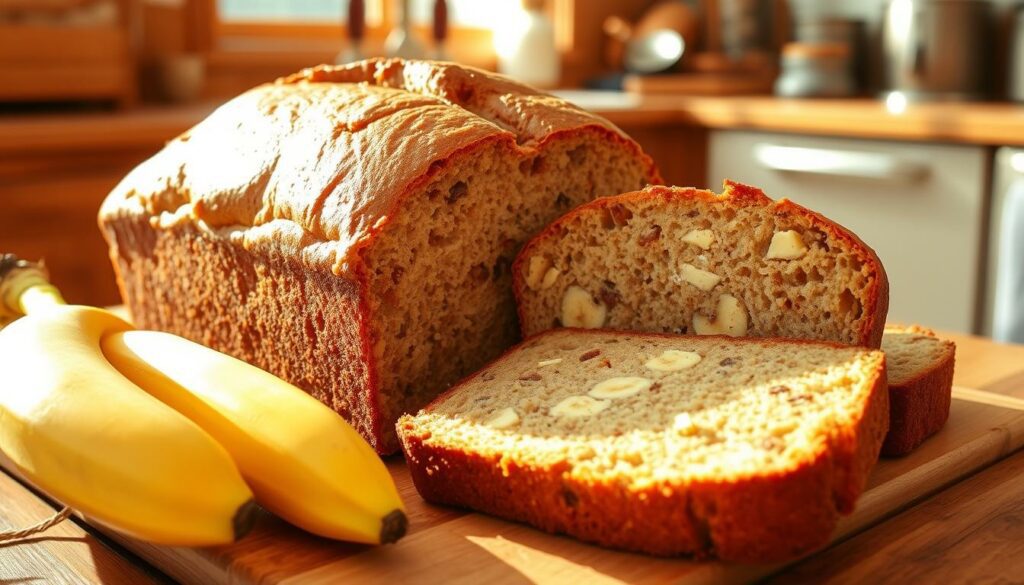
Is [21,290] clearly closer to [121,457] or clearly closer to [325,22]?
[121,457]

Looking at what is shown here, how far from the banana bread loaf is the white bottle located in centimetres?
294

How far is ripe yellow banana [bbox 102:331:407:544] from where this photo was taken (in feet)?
2.96

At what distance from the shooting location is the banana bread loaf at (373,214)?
1.24 m

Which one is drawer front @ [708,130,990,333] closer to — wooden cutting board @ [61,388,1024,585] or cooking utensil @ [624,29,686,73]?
cooking utensil @ [624,29,686,73]

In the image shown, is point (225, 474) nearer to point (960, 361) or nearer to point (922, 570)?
point (922, 570)

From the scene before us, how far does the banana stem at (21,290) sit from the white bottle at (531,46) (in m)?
3.22

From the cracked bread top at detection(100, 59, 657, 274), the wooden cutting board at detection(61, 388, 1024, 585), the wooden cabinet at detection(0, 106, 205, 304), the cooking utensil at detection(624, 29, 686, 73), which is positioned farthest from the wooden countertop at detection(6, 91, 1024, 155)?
the wooden cutting board at detection(61, 388, 1024, 585)

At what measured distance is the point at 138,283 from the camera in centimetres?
174

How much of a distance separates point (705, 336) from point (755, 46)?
3.45 metres

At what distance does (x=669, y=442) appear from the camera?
0.97 meters

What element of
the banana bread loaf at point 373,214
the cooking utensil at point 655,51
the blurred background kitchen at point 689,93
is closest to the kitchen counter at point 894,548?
the banana bread loaf at point 373,214

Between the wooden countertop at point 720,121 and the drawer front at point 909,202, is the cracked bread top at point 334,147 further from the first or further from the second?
the drawer front at point 909,202

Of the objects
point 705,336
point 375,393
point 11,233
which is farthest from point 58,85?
point 705,336

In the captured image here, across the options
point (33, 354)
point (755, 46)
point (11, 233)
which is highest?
point (755, 46)
